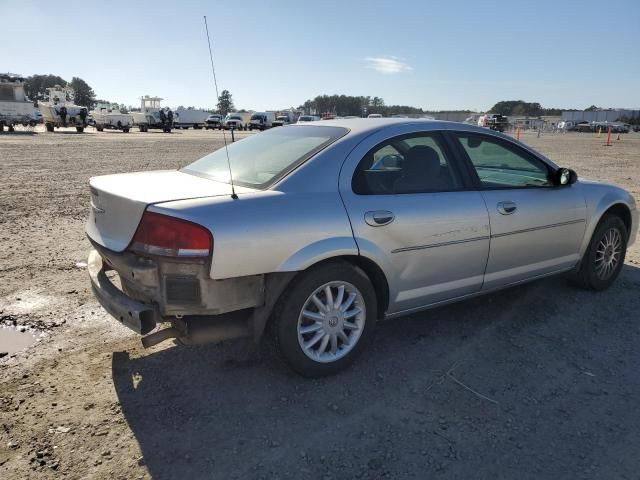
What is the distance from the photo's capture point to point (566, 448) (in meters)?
2.66

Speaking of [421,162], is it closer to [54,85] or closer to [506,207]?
[506,207]

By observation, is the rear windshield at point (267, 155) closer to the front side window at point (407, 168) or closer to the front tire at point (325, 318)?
the front side window at point (407, 168)

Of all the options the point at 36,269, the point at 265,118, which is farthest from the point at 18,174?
the point at 265,118

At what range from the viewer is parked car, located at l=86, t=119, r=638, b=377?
9.24 ft

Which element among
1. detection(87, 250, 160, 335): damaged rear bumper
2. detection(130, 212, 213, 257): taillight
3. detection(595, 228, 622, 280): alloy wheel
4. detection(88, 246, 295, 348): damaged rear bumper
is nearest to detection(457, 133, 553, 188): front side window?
detection(595, 228, 622, 280): alloy wheel

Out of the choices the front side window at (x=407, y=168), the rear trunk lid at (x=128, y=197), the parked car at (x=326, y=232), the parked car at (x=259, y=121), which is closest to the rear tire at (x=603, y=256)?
the parked car at (x=326, y=232)

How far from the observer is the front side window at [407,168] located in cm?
340

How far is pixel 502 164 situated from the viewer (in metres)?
4.39

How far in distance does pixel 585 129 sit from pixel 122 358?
84.5 meters

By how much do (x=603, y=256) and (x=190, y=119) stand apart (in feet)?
220

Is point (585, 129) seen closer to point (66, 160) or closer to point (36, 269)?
point (66, 160)

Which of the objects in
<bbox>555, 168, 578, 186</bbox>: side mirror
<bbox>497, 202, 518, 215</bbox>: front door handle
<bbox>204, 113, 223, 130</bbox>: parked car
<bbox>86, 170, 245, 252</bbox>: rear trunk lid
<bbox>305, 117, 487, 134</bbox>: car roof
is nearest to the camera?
<bbox>86, 170, 245, 252</bbox>: rear trunk lid

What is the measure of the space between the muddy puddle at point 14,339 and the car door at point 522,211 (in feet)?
11.4

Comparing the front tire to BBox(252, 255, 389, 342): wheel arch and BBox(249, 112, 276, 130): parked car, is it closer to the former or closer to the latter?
BBox(252, 255, 389, 342): wheel arch
